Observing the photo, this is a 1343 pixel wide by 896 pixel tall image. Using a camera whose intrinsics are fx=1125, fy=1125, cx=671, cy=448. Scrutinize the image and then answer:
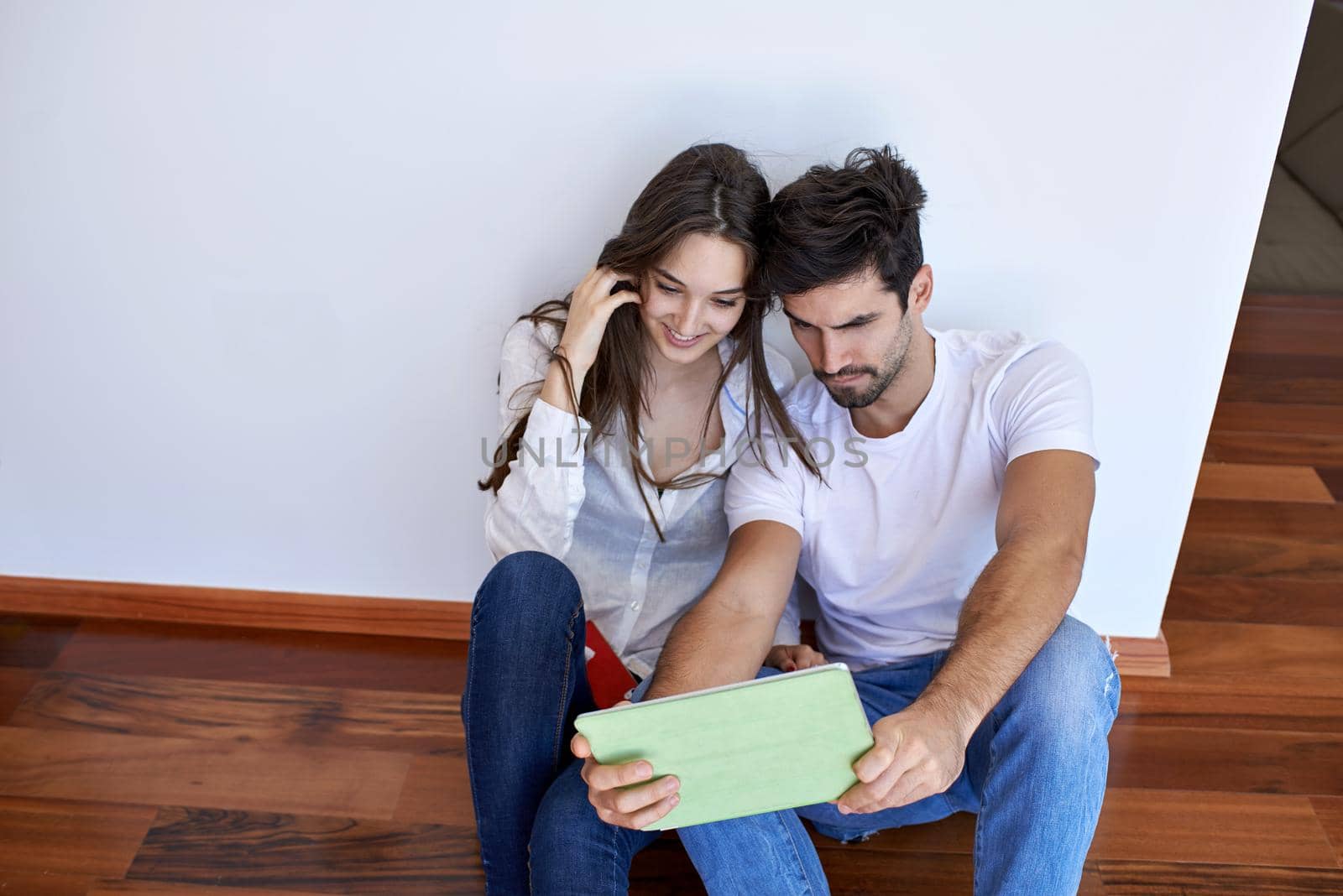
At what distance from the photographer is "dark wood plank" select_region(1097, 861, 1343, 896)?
5.12 feet

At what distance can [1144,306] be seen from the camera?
159 cm

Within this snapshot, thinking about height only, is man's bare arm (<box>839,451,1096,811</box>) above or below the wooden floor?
above

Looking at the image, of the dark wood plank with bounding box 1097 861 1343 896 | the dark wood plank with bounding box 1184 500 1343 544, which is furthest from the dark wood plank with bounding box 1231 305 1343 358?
the dark wood plank with bounding box 1097 861 1343 896

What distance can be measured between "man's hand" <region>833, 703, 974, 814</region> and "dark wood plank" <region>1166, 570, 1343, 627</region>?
3.25 ft

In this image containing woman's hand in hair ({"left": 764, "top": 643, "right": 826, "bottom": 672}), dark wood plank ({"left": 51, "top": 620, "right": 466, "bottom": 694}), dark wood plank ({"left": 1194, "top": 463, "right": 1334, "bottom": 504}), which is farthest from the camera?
dark wood plank ({"left": 1194, "top": 463, "right": 1334, "bottom": 504})

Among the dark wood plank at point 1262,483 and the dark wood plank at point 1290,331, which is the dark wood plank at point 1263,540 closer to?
the dark wood plank at point 1262,483

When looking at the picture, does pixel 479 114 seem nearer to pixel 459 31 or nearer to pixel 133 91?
pixel 459 31

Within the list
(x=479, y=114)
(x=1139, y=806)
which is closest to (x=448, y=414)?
(x=479, y=114)

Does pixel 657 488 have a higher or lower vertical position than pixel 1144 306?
lower

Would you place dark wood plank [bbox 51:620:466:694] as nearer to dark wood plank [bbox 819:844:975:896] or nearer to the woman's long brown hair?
the woman's long brown hair

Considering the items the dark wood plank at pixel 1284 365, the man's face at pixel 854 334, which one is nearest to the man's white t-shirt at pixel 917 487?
the man's face at pixel 854 334

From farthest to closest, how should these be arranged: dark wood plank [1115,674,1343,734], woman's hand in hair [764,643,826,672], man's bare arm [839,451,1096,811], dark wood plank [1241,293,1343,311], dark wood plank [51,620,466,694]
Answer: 1. dark wood plank [1241,293,1343,311]
2. dark wood plank [51,620,466,694]
3. dark wood plank [1115,674,1343,734]
4. woman's hand in hair [764,643,826,672]
5. man's bare arm [839,451,1096,811]

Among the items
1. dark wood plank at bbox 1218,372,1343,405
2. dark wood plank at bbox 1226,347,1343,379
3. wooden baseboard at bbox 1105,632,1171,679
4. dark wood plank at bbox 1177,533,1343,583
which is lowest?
wooden baseboard at bbox 1105,632,1171,679

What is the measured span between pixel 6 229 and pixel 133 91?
0.35 metres
